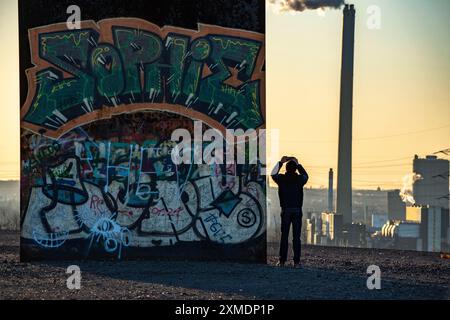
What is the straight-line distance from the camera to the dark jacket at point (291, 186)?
1684 centimetres

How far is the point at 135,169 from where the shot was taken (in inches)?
717

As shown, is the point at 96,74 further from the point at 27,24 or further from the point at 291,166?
the point at 291,166

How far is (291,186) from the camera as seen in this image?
16844 mm

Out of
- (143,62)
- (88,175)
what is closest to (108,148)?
(88,175)

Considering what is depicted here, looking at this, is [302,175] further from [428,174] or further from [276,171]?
[428,174]

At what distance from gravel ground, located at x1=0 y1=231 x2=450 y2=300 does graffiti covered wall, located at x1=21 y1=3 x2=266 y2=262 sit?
0.51 m

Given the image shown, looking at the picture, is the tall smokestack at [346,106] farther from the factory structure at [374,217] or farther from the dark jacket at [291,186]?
the dark jacket at [291,186]

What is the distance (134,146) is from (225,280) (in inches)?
157

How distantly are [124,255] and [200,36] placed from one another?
4.39 m

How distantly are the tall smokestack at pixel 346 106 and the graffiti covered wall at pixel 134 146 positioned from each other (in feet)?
Result: 210

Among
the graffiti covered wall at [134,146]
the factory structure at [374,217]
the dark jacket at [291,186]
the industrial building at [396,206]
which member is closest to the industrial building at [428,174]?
the factory structure at [374,217]

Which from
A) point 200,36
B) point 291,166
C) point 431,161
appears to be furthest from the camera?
point 431,161

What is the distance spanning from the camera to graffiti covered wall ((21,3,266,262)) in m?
18.2

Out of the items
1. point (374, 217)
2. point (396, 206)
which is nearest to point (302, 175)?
point (374, 217)
